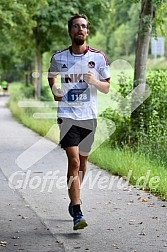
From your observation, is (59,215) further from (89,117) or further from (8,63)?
(8,63)

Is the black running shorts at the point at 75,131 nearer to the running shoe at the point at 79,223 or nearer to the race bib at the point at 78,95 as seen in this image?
the race bib at the point at 78,95

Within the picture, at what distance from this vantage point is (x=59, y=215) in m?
7.86

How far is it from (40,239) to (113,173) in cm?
462

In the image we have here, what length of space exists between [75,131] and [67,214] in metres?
1.25

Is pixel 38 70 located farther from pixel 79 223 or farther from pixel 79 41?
pixel 79 223

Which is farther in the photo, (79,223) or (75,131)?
(75,131)

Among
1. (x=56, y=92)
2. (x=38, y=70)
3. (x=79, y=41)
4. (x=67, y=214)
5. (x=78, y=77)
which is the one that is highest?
(x=79, y=41)

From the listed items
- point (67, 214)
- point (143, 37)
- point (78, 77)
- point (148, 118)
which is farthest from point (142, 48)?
point (78, 77)

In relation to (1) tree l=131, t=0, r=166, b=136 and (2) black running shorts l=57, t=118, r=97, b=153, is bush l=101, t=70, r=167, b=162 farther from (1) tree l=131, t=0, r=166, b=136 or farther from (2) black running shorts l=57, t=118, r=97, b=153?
(2) black running shorts l=57, t=118, r=97, b=153

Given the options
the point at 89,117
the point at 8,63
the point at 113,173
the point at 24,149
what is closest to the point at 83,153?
the point at 89,117

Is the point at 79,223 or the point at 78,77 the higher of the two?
the point at 78,77

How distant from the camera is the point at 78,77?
278 inches

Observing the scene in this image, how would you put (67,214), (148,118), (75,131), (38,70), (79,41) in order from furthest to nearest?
(38,70) < (148,118) < (67,214) < (75,131) < (79,41)

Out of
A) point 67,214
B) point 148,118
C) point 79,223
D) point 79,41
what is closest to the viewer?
point 79,223
